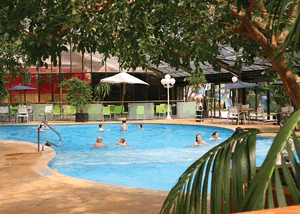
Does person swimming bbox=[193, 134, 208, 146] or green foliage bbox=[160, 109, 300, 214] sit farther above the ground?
green foliage bbox=[160, 109, 300, 214]

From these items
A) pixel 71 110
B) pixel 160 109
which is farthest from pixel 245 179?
pixel 160 109

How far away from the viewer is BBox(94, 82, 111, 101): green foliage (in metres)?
22.6

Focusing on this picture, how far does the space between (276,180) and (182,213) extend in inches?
16.2

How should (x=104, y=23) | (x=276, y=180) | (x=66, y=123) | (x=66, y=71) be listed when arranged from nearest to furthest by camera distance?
(x=276, y=180) < (x=104, y=23) < (x=66, y=123) < (x=66, y=71)

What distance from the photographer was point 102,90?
74.6ft

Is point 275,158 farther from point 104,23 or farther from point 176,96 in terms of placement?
point 176,96

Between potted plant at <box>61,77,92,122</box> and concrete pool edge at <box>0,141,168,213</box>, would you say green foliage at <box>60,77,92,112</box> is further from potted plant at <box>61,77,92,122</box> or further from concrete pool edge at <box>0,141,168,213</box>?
concrete pool edge at <box>0,141,168,213</box>

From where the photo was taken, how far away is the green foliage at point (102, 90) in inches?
891

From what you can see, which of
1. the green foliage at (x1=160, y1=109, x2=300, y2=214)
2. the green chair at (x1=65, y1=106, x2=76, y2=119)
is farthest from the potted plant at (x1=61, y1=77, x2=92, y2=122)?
the green foliage at (x1=160, y1=109, x2=300, y2=214)

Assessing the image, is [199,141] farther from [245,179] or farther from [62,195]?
[245,179]

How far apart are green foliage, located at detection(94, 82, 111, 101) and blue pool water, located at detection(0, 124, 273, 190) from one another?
5.14m

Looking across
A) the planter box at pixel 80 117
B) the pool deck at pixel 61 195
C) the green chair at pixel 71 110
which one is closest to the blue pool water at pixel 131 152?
the planter box at pixel 80 117

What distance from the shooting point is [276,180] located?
0.98 metres

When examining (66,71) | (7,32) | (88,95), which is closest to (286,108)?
(88,95)
